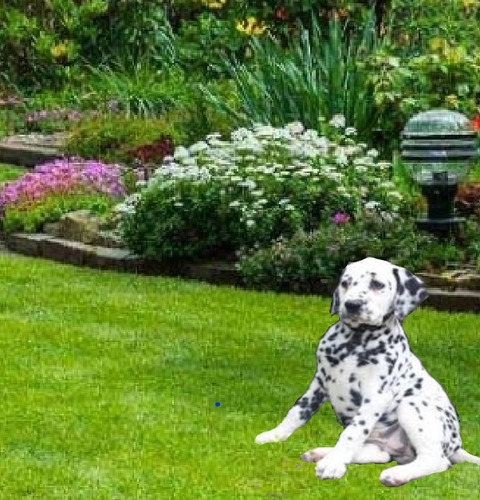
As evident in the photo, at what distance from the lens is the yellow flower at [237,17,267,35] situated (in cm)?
1798

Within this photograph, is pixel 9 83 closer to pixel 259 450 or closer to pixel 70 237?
pixel 70 237

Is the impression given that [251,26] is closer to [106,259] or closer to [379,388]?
[106,259]

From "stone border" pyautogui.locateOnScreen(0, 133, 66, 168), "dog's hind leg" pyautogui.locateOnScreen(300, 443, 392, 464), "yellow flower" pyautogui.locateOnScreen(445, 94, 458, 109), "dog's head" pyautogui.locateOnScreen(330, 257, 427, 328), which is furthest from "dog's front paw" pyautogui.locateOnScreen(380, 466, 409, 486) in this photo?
"stone border" pyautogui.locateOnScreen(0, 133, 66, 168)

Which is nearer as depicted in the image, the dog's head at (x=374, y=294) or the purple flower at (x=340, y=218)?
the dog's head at (x=374, y=294)

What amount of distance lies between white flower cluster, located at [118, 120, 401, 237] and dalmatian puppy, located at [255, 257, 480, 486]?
555cm

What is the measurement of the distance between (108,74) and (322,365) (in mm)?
14571

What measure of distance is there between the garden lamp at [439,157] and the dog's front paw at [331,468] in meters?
5.83

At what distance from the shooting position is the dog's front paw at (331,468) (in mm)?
5496

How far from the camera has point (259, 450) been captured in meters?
6.17

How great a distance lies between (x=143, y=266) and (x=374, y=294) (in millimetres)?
6441

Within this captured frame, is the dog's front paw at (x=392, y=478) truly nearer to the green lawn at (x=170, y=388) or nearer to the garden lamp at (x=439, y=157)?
the green lawn at (x=170, y=388)

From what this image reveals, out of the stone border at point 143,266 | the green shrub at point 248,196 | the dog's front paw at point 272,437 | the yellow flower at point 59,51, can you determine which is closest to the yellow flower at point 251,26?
the yellow flower at point 59,51

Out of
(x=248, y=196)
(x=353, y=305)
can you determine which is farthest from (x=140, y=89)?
(x=353, y=305)

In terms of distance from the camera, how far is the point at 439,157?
11141mm
